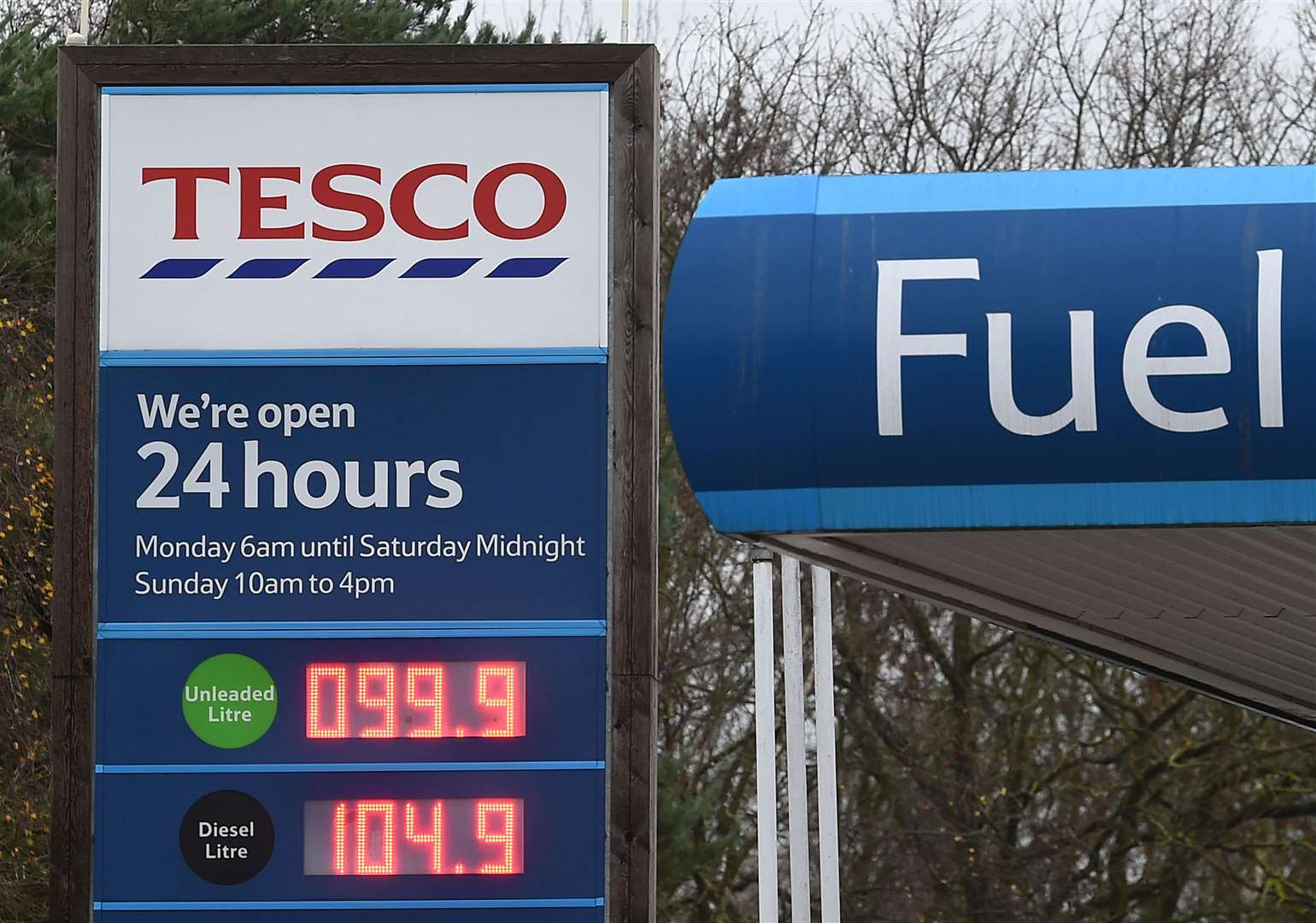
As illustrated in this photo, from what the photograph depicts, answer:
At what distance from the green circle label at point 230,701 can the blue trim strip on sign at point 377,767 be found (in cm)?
9

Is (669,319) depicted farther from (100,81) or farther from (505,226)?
(100,81)

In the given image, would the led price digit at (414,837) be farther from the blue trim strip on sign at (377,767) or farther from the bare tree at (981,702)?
the bare tree at (981,702)

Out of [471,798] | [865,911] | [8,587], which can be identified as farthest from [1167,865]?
[471,798]

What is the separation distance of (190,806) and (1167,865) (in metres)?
15.3

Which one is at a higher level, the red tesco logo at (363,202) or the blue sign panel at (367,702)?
the red tesco logo at (363,202)

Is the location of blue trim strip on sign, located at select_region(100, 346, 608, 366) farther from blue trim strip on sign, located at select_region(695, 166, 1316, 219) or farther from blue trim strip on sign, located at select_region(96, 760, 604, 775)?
blue trim strip on sign, located at select_region(96, 760, 604, 775)

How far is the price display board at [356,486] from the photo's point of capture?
22.2 ft

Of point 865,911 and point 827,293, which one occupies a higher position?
point 827,293

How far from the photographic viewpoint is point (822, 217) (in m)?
5.88

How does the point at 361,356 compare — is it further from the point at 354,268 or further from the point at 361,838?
the point at 361,838

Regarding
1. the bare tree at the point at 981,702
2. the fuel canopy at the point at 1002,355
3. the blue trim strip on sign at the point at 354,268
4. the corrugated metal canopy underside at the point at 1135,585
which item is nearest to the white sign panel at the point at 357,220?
the blue trim strip on sign at the point at 354,268

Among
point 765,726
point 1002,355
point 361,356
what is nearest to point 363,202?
point 361,356

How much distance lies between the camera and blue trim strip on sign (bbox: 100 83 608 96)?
7191 millimetres

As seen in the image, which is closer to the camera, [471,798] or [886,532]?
[886,532]
